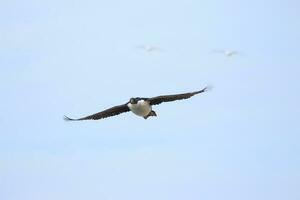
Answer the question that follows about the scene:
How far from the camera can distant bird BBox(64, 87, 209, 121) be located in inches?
3398

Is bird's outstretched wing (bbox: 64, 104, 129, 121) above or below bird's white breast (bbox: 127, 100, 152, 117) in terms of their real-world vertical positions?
above

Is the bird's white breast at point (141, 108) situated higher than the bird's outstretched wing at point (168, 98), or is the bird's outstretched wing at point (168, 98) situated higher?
the bird's outstretched wing at point (168, 98)

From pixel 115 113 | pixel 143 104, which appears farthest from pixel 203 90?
pixel 115 113

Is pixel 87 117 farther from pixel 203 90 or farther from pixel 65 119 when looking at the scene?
pixel 203 90

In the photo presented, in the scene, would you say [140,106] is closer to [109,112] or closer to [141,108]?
[141,108]

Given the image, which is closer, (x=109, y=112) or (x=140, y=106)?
(x=140, y=106)

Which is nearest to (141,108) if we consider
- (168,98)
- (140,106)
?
(140,106)

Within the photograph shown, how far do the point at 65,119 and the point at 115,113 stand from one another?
7.10 metres

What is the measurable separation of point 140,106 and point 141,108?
0.18m

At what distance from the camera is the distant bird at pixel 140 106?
86.3 meters

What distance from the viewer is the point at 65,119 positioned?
8706cm

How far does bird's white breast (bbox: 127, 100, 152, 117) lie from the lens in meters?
86.1

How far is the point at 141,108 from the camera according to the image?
8625 cm

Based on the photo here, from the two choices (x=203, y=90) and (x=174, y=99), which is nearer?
(x=203, y=90)
